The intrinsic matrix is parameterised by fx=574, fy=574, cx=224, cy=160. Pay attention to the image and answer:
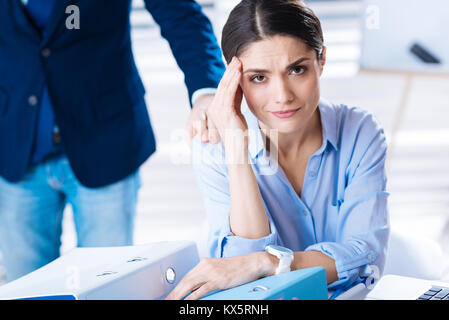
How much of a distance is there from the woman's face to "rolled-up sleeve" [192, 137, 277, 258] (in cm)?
14

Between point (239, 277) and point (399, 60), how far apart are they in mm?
1198

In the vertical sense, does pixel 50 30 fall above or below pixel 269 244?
above

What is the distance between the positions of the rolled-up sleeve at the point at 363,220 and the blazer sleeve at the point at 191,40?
1.05ft

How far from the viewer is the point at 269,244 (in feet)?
3.42

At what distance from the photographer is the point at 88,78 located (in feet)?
4.18

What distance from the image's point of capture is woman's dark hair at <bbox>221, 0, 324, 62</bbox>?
3.07ft

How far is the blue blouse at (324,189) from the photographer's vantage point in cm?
107

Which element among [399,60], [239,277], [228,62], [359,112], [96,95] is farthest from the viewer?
[399,60]

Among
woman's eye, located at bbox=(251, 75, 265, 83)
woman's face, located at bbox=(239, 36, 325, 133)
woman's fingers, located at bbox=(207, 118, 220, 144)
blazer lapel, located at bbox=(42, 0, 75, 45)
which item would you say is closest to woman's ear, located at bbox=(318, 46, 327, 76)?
woman's face, located at bbox=(239, 36, 325, 133)

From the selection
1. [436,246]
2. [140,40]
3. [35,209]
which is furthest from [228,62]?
[140,40]

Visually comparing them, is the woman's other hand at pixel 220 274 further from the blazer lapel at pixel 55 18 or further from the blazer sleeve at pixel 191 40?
the blazer lapel at pixel 55 18

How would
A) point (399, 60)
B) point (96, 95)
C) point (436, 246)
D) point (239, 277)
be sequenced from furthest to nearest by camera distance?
1. point (399, 60)
2. point (436, 246)
3. point (96, 95)
4. point (239, 277)
